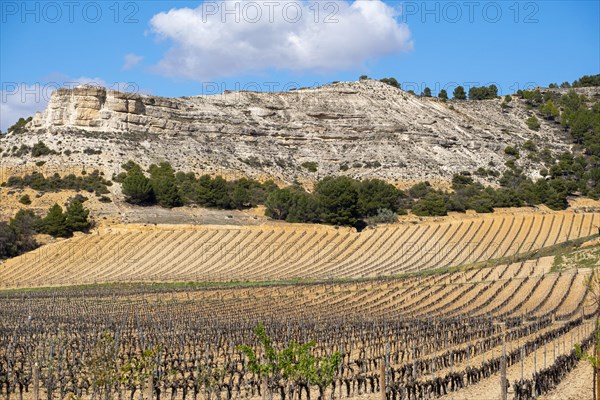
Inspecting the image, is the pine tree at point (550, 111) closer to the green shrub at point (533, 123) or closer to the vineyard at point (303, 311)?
the green shrub at point (533, 123)

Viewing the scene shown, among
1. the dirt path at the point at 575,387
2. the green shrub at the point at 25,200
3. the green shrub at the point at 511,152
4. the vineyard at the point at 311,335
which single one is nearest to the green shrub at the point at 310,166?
the green shrub at the point at 511,152

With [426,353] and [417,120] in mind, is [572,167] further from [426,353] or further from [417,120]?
[426,353]

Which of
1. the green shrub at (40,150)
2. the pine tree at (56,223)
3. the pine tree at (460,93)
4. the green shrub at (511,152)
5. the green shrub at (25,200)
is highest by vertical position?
the pine tree at (460,93)

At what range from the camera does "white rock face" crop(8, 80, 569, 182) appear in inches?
3878

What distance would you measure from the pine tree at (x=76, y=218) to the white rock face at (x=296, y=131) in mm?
16207

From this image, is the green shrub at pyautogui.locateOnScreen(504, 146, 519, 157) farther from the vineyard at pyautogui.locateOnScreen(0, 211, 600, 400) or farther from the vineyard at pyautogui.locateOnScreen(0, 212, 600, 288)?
the vineyard at pyautogui.locateOnScreen(0, 212, 600, 288)

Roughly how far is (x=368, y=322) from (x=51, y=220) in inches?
1646

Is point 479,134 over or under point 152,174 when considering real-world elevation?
over

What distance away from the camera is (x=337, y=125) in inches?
4486

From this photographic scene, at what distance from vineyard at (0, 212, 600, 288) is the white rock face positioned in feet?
69.5

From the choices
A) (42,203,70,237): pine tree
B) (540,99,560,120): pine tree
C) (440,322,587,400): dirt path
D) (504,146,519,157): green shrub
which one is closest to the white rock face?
(504,146,519,157): green shrub

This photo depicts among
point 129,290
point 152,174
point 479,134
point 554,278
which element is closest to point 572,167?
point 479,134

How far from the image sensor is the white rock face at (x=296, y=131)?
98500 millimetres

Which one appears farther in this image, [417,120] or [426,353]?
[417,120]
